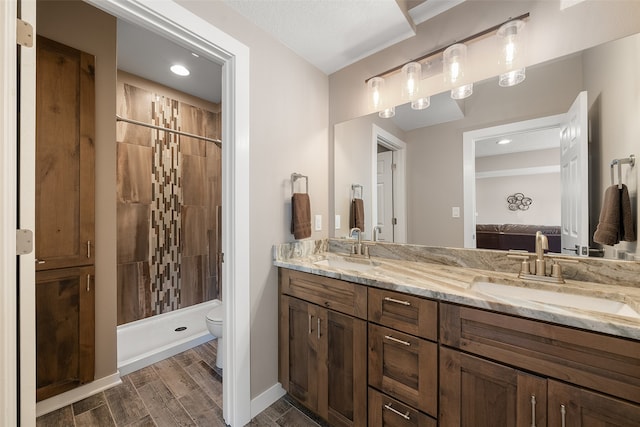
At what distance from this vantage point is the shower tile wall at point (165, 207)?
8.20ft

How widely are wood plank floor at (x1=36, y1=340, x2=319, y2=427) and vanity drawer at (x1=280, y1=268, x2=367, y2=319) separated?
28.7 inches

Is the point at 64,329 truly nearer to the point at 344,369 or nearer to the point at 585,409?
the point at 344,369

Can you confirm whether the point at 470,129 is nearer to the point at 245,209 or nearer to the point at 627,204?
the point at 627,204

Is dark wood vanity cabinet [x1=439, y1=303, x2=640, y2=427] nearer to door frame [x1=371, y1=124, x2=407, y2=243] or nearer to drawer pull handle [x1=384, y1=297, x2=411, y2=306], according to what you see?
drawer pull handle [x1=384, y1=297, x2=411, y2=306]

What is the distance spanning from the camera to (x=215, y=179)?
10.4 ft

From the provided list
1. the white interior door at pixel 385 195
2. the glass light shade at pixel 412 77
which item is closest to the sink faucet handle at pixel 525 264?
the white interior door at pixel 385 195

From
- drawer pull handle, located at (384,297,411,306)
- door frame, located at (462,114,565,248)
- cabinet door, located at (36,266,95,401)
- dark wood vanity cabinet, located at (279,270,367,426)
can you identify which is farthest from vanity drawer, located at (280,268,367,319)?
cabinet door, located at (36,266,95,401)

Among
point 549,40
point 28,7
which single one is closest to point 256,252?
point 28,7

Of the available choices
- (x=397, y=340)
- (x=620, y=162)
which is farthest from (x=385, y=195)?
(x=620, y=162)

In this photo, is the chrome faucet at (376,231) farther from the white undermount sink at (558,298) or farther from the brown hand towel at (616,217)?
the brown hand towel at (616,217)

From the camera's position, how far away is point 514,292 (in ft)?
3.81

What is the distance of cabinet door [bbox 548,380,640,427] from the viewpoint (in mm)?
717

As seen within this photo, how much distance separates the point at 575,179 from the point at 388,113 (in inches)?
42.3

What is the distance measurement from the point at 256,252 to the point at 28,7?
134cm
